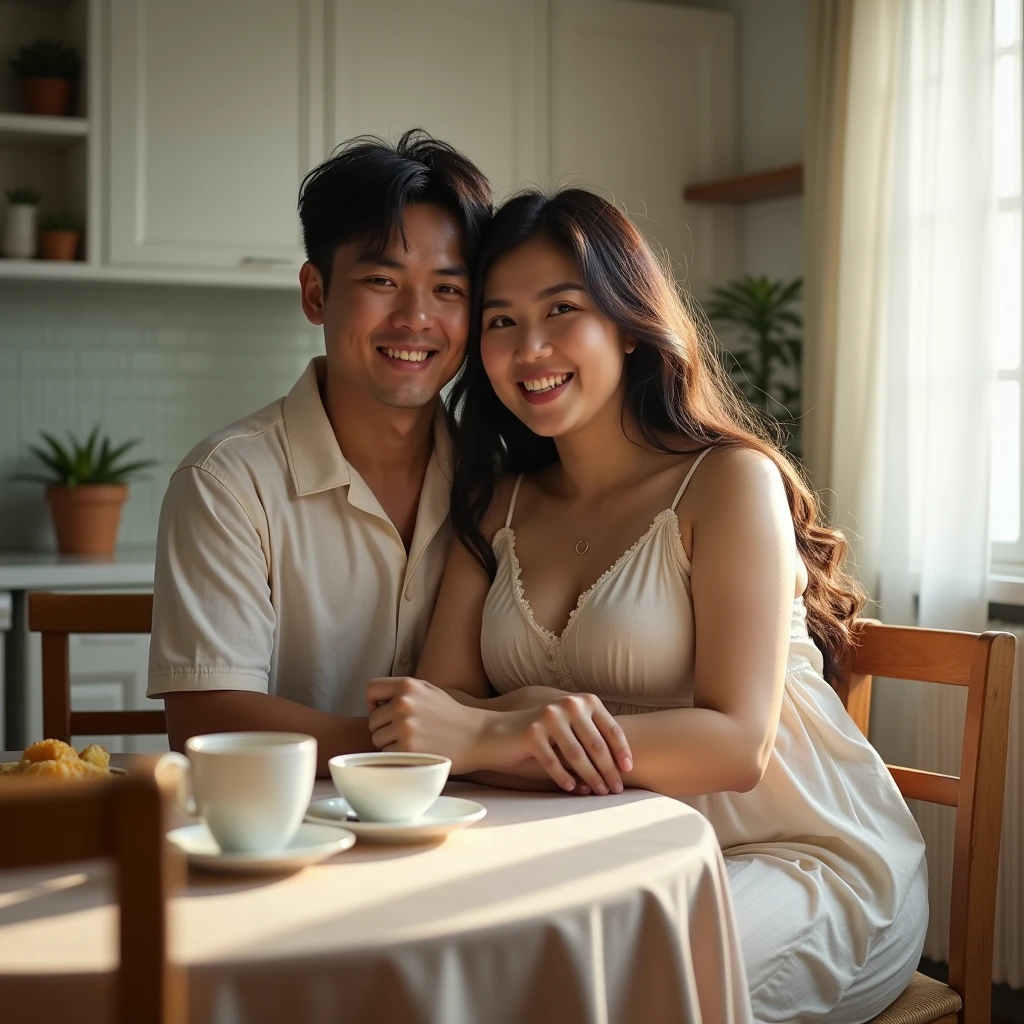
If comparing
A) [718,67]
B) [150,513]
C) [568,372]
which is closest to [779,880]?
[568,372]

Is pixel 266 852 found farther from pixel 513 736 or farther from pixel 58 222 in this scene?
pixel 58 222

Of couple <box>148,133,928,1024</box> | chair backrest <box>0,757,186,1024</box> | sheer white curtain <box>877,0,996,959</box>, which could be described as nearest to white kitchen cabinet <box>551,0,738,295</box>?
sheer white curtain <box>877,0,996,959</box>

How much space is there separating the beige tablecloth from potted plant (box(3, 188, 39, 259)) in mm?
2859

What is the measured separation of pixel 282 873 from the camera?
3.72 feet

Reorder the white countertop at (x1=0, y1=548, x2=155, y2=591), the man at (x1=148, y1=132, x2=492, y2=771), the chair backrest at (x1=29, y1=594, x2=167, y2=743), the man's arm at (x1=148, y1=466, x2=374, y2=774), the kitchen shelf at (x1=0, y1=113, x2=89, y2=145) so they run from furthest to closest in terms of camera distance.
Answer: the kitchen shelf at (x1=0, y1=113, x2=89, y2=145), the white countertop at (x1=0, y1=548, x2=155, y2=591), the chair backrest at (x1=29, y1=594, x2=167, y2=743), the man at (x1=148, y1=132, x2=492, y2=771), the man's arm at (x1=148, y1=466, x2=374, y2=774)

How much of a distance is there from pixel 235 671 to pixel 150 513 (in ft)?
7.86

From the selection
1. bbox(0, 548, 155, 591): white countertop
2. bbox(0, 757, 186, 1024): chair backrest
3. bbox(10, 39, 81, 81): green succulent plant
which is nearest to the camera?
bbox(0, 757, 186, 1024): chair backrest

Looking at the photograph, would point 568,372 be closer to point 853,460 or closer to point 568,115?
point 853,460

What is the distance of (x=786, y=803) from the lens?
1.80 metres

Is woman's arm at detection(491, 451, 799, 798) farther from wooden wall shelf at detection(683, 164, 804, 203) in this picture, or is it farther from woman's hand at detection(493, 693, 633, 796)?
wooden wall shelf at detection(683, 164, 804, 203)

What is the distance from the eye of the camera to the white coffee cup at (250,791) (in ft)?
3.63

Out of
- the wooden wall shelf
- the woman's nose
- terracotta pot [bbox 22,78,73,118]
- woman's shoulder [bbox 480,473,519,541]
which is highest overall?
terracotta pot [bbox 22,78,73,118]

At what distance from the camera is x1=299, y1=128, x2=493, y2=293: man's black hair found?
2039mm

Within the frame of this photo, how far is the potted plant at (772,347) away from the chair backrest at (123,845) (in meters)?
3.13
